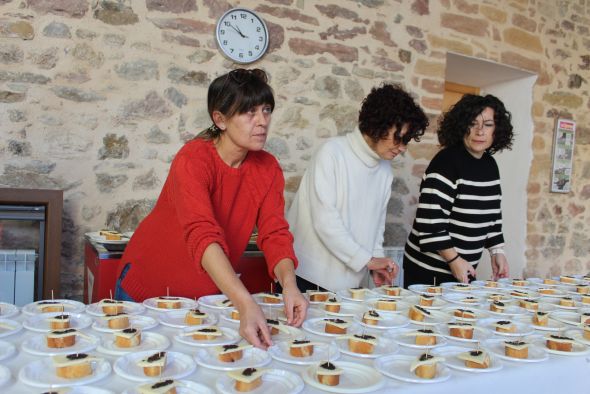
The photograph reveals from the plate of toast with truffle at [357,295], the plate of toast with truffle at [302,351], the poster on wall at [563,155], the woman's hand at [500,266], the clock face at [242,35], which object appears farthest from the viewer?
the poster on wall at [563,155]

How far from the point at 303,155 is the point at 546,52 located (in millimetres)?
2687

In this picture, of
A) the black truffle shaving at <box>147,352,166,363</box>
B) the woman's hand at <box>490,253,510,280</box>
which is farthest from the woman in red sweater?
the woman's hand at <box>490,253,510,280</box>

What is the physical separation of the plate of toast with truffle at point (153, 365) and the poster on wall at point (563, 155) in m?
4.47

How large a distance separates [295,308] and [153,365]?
1.76 feet

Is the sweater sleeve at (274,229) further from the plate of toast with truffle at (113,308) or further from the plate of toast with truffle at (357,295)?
the plate of toast with truffle at (113,308)

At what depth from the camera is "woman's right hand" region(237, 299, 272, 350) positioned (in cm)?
119

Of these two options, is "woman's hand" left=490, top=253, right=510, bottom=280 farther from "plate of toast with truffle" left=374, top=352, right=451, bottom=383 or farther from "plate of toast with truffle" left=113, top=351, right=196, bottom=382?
"plate of toast with truffle" left=113, top=351, right=196, bottom=382

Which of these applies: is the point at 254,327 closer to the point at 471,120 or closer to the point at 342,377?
the point at 342,377

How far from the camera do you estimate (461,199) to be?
236 centimetres

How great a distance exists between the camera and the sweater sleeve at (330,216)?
2111 millimetres

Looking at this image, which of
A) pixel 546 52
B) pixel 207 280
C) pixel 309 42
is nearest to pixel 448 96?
pixel 546 52

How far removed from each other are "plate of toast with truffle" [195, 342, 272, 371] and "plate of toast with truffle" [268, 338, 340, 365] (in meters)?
0.03

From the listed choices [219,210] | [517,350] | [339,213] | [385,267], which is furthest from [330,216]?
[517,350]

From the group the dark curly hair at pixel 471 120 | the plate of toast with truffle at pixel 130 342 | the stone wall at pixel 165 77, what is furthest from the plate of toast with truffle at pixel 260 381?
the stone wall at pixel 165 77
